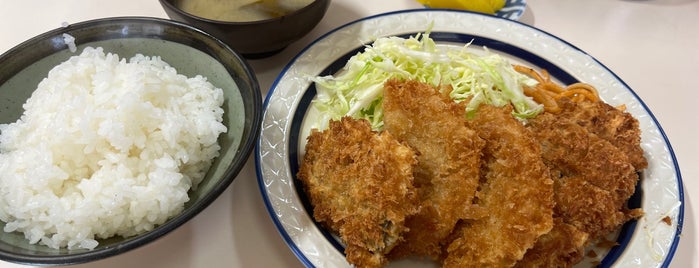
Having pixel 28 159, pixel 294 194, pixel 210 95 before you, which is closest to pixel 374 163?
pixel 294 194

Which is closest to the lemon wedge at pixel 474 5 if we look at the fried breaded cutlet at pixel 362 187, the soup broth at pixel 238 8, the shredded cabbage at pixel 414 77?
the shredded cabbage at pixel 414 77

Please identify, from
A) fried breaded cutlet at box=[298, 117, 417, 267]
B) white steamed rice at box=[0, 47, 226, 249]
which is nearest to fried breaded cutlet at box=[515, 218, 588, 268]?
fried breaded cutlet at box=[298, 117, 417, 267]

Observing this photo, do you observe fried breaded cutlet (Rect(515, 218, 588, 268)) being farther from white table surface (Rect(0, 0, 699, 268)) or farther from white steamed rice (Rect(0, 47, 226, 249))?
white steamed rice (Rect(0, 47, 226, 249))

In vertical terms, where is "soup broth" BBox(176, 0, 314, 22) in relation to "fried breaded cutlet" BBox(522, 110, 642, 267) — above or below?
above

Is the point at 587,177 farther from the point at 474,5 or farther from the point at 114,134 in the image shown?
the point at 114,134

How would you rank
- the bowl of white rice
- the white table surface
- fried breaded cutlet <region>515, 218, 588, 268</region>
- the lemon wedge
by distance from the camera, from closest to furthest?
1. the bowl of white rice
2. fried breaded cutlet <region>515, 218, 588, 268</region>
3. the white table surface
4. the lemon wedge

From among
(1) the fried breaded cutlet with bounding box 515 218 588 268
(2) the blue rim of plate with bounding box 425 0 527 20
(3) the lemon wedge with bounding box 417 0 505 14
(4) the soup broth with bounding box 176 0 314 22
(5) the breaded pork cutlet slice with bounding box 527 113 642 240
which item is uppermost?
(4) the soup broth with bounding box 176 0 314 22

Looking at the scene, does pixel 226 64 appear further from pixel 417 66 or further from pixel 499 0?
pixel 499 0
